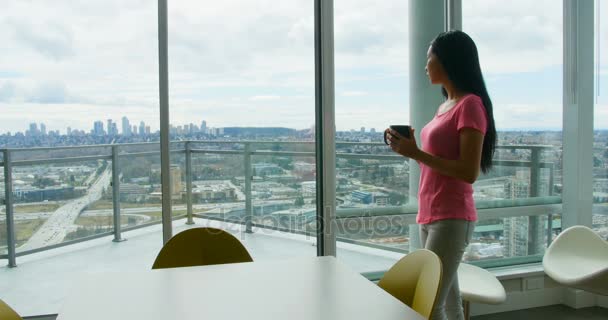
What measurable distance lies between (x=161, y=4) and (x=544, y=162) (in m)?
2.70

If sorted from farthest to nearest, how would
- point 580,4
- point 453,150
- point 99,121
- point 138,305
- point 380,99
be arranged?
point 580,4, point 380,99, point 99,121, point 453,150, point 138,305

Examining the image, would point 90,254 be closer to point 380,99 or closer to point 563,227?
point 380,99

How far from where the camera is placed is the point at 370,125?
3.27 metres

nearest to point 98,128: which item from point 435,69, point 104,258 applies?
point 104,258

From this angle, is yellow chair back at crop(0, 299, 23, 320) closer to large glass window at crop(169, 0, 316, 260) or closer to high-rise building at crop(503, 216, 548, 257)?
large glass window at crop(169, 0, 316, 260)

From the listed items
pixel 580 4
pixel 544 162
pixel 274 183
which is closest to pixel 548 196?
pixel 544 162

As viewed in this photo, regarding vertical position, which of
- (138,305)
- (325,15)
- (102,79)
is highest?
(325,15)

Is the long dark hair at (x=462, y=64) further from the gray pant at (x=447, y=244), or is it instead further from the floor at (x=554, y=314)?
the floor at (x=554, y=314)

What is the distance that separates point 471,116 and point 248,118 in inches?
58.2

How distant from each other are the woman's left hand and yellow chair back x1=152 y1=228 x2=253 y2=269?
76 centimetres

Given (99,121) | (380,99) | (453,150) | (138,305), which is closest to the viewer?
(138,305)

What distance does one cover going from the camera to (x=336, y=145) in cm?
322

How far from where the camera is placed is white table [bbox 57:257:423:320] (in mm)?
1366

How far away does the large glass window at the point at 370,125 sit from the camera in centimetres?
323
